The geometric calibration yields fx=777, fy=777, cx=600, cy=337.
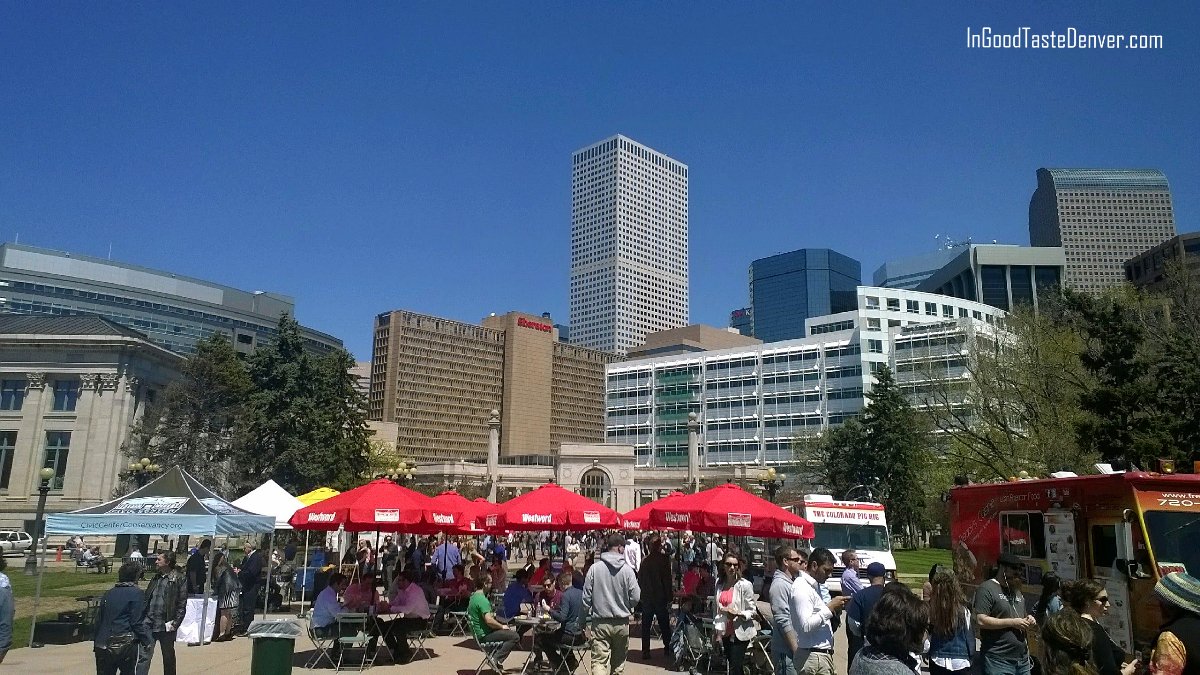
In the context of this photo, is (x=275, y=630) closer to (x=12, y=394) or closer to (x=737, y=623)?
(x=737, y=623)

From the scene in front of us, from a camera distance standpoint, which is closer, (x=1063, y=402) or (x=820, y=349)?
(x=1063, y=402)

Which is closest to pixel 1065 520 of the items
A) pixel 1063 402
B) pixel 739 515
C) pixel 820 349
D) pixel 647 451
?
pixel 739 515

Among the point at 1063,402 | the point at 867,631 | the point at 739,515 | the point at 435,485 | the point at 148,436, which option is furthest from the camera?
the point at 435,485

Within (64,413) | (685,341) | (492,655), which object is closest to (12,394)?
(64,413)

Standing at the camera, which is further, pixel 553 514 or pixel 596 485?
pixel 596 485

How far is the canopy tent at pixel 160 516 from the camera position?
13719mm

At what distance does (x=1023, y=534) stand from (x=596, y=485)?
85.6 metres

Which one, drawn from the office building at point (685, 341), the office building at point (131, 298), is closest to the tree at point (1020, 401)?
the office building at point (131, 298)

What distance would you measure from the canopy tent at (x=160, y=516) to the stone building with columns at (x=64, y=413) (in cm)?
4229

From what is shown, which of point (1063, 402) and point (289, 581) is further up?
point (1063, 402)

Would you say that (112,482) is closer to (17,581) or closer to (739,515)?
(17,581)

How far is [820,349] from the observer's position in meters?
88.6

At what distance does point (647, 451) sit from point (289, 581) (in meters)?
85.3

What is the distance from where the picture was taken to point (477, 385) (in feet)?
546
